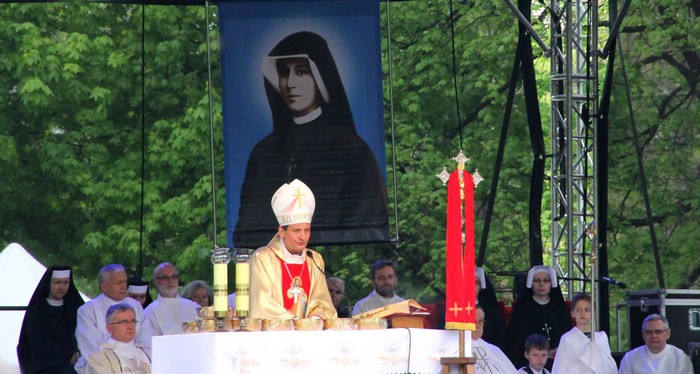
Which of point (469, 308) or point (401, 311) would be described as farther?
point (401, 311)

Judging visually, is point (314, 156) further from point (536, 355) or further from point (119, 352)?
point (119, 352)

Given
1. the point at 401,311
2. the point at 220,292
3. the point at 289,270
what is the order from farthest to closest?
the point at 289,270, the point at 401,311, the point at 220,292

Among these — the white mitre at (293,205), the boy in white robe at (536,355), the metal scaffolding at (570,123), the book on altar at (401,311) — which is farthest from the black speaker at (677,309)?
the book on altar at (401,311)

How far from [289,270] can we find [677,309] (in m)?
5.65

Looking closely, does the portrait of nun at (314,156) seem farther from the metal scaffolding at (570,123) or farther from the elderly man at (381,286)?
the metal scaffolding at (570,123)

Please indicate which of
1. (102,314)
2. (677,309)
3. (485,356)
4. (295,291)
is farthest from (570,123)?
(295,291)

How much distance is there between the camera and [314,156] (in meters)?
13.0

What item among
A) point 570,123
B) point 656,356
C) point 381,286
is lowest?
point 656,356

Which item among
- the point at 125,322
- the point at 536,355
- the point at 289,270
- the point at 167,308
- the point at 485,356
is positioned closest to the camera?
the point at 289,270

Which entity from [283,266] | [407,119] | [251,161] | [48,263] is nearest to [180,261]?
[48,263]

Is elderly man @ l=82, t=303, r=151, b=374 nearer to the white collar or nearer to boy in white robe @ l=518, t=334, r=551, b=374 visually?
boy in white robe @ l=518, t=334, r=551, b=374

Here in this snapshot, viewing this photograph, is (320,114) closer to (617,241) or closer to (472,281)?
(472,281)

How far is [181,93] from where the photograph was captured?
70.7 ft

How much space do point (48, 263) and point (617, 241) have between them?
25.8 feet
